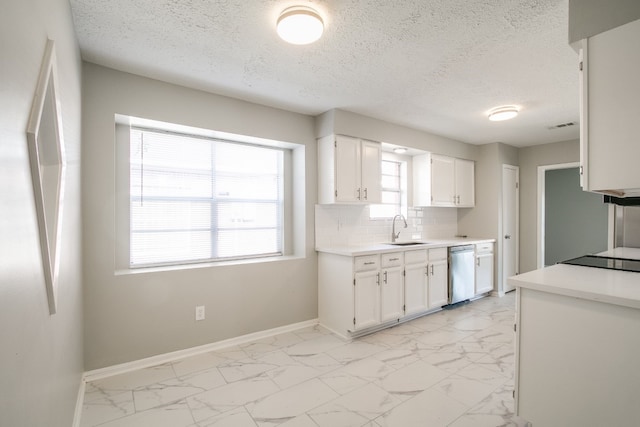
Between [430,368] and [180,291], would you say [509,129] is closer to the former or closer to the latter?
[430,368]

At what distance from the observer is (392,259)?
139 inches

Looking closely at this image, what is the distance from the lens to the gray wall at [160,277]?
2.41 metres

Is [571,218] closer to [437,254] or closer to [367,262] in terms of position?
[437,254]

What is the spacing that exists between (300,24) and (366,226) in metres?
2.82

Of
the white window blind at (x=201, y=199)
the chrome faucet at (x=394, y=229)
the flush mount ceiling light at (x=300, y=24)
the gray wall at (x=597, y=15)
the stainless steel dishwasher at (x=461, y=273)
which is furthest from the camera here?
the chrome faucet at (x=394, y=229)

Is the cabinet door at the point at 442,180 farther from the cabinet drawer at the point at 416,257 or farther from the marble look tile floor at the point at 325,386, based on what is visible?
the marble look tile floor at the point at 325,386

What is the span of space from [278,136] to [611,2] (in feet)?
8.68

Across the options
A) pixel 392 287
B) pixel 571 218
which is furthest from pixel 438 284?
pixel 571 218

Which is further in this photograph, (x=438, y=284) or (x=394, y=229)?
(x=394, y=229)

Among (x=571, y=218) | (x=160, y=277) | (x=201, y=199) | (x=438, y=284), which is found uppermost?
(x=201, y=199)

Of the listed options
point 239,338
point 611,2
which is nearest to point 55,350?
point 239,338

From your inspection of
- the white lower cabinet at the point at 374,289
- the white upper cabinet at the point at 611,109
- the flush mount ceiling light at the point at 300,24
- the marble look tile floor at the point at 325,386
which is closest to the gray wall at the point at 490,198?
the white lower cabinet at the point at 374,289

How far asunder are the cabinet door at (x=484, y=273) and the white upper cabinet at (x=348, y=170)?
2017mm

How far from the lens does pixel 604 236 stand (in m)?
6.16
